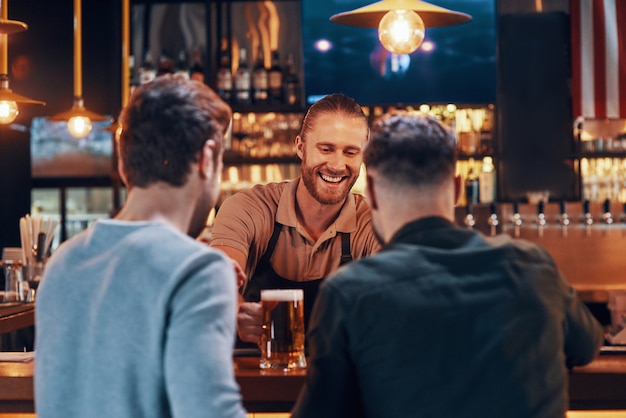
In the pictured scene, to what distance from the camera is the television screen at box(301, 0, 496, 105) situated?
247 inches

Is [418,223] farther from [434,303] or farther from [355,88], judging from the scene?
[355,88]

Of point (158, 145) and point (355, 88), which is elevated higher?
point (355, 88)

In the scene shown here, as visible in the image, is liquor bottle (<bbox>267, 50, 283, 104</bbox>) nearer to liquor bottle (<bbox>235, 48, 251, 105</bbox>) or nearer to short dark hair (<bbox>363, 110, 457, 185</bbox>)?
liquor bottle (<bbox>235, 48, 251, 105</bbox>)

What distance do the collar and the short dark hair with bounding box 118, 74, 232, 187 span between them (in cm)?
133

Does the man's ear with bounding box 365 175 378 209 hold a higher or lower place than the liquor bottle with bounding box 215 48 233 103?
lower

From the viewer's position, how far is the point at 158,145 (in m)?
1.38

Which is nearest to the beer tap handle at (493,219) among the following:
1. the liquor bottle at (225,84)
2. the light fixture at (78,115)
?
the liquor bottle at (225,84)

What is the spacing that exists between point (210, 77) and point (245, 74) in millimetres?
261

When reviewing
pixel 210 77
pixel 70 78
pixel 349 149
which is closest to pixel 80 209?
pixel 70 78

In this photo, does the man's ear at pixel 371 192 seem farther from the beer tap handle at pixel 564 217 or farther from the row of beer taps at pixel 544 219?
the beer tap handle at pixel 564 217

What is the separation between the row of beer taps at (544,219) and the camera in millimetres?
5848

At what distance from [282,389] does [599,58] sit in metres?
4.93

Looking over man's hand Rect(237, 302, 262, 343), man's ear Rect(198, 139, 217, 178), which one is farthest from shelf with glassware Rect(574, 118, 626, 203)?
man's ear Rect(198, 139, 217, 178)

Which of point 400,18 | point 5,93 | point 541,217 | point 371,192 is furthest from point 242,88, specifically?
point 371,192
